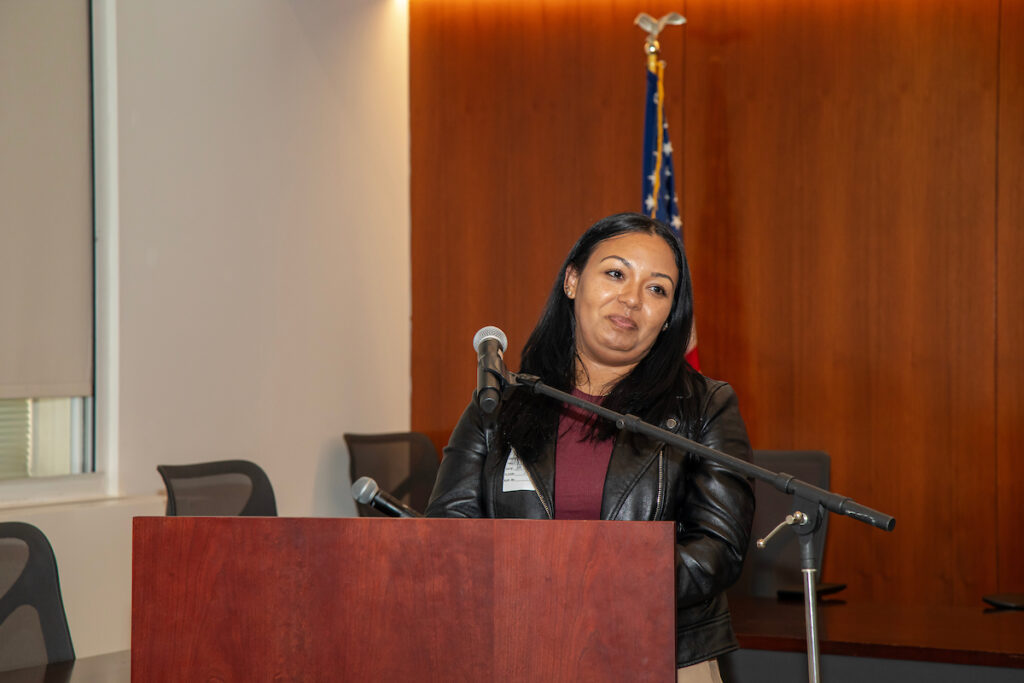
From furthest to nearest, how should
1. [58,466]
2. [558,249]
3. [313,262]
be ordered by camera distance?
[558,249] → [313,262] → [58,466]

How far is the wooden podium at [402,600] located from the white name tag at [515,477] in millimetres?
494

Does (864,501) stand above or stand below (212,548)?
below

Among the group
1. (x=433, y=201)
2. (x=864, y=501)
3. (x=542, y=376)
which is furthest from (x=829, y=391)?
(x=542, y=376)

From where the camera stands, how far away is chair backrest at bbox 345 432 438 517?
192 inches

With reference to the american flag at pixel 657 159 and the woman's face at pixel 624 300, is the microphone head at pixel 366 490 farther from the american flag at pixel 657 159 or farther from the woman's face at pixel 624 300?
the american flag at pixel 657 159

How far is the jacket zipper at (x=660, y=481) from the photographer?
1.75 meters

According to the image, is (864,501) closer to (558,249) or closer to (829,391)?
(829,391)

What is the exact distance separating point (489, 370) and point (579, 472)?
37 cm

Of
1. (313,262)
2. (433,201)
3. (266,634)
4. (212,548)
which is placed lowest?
(266,634)

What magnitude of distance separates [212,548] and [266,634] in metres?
0.13

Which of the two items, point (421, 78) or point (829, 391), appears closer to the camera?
point (829, 391)

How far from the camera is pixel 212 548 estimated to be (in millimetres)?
1332

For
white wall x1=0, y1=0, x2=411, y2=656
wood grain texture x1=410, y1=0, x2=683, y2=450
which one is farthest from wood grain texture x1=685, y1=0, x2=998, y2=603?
white wall x1=0, y1=0, x2=411, y2=656

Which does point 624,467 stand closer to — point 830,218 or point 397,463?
point 397,463
